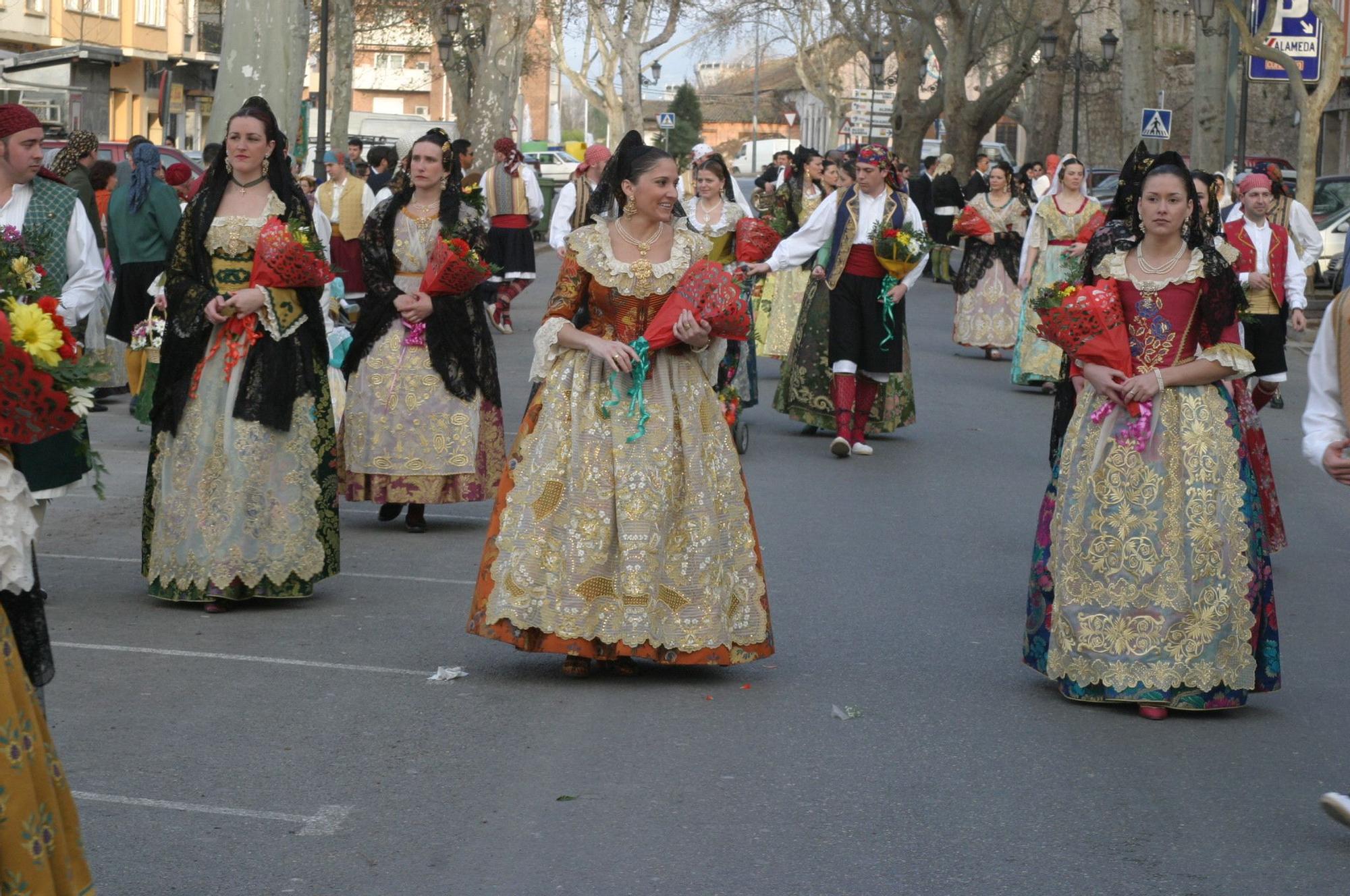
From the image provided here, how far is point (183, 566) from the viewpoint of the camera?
823 cm

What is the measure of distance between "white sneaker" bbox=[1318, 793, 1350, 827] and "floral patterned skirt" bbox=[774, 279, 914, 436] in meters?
9.04

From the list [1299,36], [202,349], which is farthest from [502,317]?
[202,349]

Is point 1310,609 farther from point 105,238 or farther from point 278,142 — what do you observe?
point 105,238

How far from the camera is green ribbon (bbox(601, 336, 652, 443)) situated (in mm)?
6934

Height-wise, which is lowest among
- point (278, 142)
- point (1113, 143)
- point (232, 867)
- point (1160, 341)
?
point (232, 867)

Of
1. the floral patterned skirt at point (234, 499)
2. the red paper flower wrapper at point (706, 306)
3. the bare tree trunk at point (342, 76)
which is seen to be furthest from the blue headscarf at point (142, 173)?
the bare tree trunk at point (342, 76)

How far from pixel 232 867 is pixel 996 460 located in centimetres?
933

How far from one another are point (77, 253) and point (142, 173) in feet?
22.2

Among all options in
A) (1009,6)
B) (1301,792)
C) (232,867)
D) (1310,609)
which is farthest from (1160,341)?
(1009,6)

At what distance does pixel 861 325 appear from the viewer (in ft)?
44.7

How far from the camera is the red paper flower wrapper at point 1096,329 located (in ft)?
22.5

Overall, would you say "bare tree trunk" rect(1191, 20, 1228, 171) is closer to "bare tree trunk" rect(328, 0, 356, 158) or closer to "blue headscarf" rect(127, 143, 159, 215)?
"blue headscarf" rect(127, 143, 159, 215)

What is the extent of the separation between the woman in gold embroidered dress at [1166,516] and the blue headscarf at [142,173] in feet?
28.8

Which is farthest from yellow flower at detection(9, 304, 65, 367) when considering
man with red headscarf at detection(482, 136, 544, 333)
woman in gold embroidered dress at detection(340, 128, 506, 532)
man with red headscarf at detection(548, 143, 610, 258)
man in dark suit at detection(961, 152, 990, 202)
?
man in dark suit at detection(961, 152, 990, 202)
